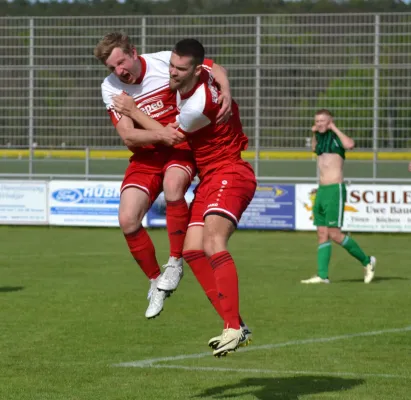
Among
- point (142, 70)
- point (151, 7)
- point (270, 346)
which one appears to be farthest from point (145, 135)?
point (151, 7)

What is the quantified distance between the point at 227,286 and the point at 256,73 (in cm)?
2069

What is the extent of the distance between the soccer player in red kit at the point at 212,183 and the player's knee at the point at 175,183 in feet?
0.79

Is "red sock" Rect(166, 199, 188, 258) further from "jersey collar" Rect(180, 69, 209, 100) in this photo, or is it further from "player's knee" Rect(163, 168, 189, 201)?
"jersey collar" Rect(180, 69, 209, 100)

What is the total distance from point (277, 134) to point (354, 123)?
1.97 metres

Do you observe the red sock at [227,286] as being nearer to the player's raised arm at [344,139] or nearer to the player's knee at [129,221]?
the player's knee at [129,221]

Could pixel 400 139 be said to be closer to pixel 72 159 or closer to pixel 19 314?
pixel 72 159

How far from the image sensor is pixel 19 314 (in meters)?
11.9

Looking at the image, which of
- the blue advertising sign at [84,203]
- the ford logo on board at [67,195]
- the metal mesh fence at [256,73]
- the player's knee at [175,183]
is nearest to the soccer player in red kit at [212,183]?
the player's knee at [175,183]

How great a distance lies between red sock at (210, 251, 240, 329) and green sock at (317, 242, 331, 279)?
7471 millimetres

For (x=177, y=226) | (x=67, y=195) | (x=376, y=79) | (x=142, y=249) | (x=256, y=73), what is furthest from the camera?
(x=256, y=73)

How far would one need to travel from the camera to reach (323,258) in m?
15.3

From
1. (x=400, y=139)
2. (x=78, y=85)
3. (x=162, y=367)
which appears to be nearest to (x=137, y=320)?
(x=162, y=367)

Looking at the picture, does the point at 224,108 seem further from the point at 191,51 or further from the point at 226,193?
the point at 226,193

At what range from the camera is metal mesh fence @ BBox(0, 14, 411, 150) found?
2755cm
